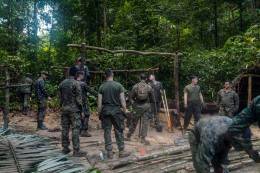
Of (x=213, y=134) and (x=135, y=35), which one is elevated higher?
(x=135, y=35)

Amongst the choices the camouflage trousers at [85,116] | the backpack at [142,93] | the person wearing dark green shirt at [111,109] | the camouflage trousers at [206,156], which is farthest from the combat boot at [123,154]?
the camouflage trousers at [206,156]

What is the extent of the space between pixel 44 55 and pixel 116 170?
57.4ft

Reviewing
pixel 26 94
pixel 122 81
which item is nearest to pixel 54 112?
pixel 26 94

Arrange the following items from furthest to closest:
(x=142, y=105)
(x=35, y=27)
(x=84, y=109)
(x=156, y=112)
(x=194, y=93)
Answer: (x=35, y=27) → (x=156, y=112) → (x=194, y=93) → (x=142, y=105) → (x=84, y=109)

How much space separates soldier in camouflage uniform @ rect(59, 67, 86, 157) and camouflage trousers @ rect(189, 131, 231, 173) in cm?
409

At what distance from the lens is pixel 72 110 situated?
10453mm

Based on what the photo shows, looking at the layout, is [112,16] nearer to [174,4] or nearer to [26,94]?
[174,4]

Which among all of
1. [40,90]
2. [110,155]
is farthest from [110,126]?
[40,90]

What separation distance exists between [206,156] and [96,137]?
25.4ft

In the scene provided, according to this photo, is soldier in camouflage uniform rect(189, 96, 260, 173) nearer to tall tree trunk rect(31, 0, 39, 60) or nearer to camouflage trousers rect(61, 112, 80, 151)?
camouflage trousers rect(61, 112, 80, 151)

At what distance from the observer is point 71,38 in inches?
1075

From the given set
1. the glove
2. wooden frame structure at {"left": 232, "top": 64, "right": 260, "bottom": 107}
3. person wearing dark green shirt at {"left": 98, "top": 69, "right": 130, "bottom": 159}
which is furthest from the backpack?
the glove

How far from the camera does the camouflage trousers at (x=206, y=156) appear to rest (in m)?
6.26

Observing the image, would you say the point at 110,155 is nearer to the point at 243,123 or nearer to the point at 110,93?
the point at 110,93
